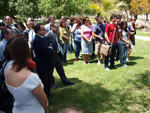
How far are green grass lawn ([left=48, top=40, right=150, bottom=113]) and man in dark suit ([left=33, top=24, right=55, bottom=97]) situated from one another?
0.72 m

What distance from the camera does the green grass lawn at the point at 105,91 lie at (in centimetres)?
370

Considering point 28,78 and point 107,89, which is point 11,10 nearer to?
point 107,89

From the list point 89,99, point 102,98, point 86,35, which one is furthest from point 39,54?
point 86,35

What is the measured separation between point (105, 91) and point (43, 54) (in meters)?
2.03

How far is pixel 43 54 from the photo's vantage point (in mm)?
3703

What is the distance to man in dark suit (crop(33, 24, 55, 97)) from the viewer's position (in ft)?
11.6

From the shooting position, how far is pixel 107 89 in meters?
4.57

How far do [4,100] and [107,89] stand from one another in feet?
9.52

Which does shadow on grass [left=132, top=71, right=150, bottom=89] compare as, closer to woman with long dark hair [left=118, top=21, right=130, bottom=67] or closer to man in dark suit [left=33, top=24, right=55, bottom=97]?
woman with long dark hair [left=118, top=21, right=130, bottom=67]

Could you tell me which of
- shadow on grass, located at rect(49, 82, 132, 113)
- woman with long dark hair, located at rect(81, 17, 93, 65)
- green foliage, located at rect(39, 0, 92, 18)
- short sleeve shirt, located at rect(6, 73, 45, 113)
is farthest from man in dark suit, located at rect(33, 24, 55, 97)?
green foliage, located at rect(39, 0, 92, 18)

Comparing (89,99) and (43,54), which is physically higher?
(43,54)

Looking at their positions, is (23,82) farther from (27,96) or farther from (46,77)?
(46,77)

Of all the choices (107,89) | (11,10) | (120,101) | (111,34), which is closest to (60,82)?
(107,89)

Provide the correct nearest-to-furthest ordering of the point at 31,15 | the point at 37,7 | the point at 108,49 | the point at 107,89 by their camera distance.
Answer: the point at 107,89, the point at 108,49, the point at 31,15, the point at 37,7
